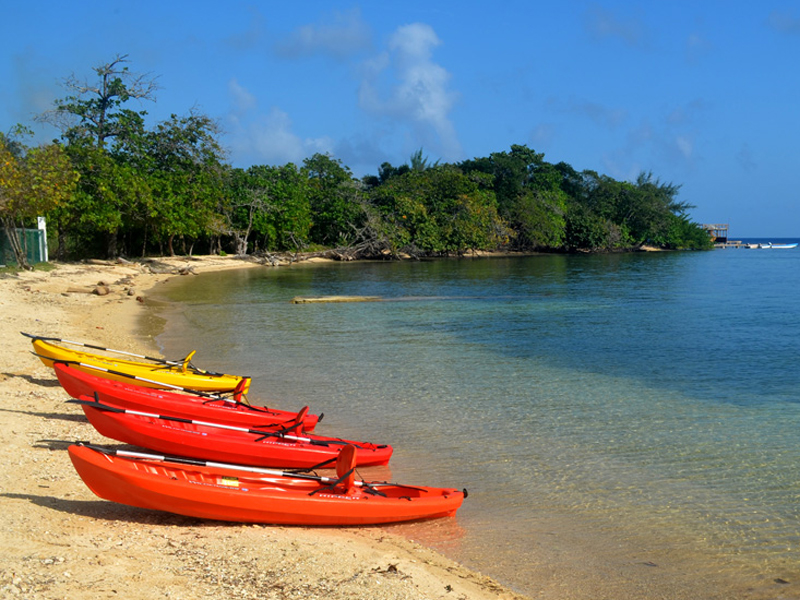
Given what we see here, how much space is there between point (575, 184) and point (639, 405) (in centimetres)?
7050

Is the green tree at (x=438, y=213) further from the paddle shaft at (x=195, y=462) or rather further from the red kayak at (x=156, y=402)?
the paddle shaft at (x=195, y=462)

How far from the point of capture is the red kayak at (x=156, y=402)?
8.55 m

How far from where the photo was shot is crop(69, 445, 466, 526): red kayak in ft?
18.5

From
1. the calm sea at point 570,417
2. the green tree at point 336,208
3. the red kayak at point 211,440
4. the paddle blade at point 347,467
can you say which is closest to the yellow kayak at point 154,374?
the calm sea at point 570,417

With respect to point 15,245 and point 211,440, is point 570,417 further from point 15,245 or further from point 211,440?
point 15,245

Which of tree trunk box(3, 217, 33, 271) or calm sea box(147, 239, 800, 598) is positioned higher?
tree trunk box(3, 217, 33, 271)

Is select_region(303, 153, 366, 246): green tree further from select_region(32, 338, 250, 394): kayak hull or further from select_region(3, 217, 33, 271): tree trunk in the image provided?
select_region(32, 338, 250, 394): kayak hull

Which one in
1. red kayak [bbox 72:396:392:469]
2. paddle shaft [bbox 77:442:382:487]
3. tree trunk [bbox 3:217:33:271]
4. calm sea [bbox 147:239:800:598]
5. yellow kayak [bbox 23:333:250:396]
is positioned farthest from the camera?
tree trunk [bbox 3:217:33:271]

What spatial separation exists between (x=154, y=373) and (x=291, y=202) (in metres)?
44.6

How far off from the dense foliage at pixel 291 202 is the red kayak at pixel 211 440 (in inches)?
825

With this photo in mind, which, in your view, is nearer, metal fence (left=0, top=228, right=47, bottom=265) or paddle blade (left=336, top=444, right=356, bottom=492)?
paddle blade (left=336, top=444, right=356, bottom=492)

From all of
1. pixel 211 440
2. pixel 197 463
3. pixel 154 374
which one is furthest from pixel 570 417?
pixel 197 463

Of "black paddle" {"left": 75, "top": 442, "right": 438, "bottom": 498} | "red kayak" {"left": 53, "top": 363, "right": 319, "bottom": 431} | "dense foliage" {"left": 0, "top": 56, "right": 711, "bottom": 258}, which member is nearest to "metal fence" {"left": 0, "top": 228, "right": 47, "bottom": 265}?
"dense foliage" {"left": 0, "top": 56, "right": 711, "bottom": 258}

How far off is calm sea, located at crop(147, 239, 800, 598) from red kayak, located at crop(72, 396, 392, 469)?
0.94 m
